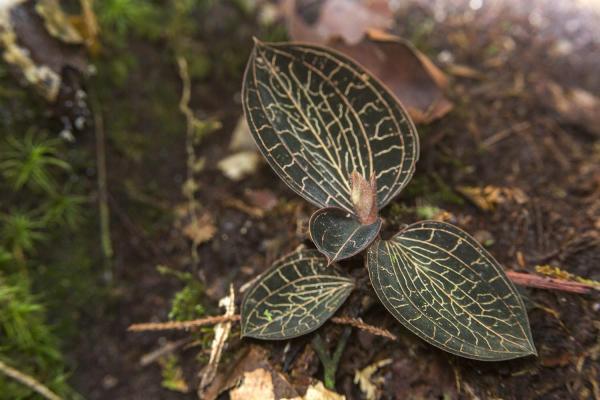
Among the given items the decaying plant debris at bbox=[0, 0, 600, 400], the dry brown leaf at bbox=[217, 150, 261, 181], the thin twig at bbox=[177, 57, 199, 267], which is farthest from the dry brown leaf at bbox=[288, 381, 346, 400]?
the dry brown leaf at bbox=[217, 150, 261, 181]

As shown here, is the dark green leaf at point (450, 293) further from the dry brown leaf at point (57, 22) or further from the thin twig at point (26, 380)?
the dry brown leaf at point (57, 22)

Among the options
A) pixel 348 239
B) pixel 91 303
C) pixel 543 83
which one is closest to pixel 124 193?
pixel 91 303

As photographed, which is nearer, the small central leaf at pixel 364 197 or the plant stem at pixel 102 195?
the small central leaf at pixel 364 197

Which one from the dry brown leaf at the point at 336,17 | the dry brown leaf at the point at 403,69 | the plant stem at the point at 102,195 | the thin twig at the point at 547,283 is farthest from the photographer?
the dry brown leaf at the point at 336,17

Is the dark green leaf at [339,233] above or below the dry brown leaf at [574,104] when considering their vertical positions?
above

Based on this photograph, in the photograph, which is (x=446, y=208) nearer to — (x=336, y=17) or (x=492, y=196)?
(x=492, y=196)

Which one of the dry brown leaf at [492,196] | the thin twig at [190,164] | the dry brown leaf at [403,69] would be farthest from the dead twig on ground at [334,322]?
the dry brown leaf at [403,69]

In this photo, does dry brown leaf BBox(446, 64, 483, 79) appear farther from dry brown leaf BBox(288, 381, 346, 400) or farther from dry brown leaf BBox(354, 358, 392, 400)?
dry brown leaf BBox(288, 381, 346, 400)
